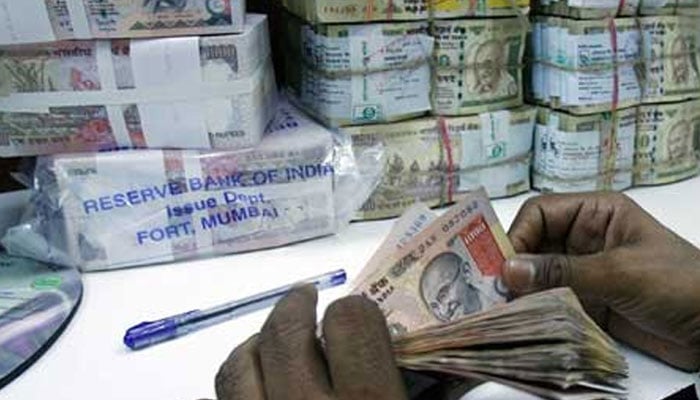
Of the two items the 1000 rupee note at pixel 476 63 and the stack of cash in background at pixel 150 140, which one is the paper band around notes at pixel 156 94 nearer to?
the stack of cash in background at pixel 150 140

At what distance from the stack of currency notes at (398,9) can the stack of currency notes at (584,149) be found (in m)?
0.15

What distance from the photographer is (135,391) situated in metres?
0.55

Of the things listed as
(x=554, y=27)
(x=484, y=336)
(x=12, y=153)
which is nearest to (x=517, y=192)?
(x=554, y=27)

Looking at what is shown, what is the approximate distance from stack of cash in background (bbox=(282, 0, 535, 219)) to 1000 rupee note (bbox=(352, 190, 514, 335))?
0.24m

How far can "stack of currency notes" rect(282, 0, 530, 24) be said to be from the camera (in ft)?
2.54

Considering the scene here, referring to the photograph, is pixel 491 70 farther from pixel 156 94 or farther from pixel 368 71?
pixel 156 94

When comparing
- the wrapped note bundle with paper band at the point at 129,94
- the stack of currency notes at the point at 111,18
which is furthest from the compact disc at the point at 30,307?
the stack of currency notes at the point at 111,18

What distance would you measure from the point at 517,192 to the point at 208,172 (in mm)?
417

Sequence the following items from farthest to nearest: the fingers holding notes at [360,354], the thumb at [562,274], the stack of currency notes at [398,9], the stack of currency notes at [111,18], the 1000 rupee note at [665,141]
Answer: the 1000 rupee note at [665,141], the stack of currency notes at [398,9], the stack of currency notes at [111,18], the thumb at [562,274], the fingers holding notes at [360,354]

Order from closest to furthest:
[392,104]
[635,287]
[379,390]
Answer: [379,390], [635,287], [392,104]

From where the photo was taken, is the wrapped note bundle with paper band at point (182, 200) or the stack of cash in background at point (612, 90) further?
the stack of cash in background at point (612, 90)

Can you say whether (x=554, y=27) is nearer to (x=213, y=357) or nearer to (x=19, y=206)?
(x=213, y=357)

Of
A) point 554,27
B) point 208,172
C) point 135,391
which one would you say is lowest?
point 135,391

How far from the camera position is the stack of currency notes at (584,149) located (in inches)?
33.7
